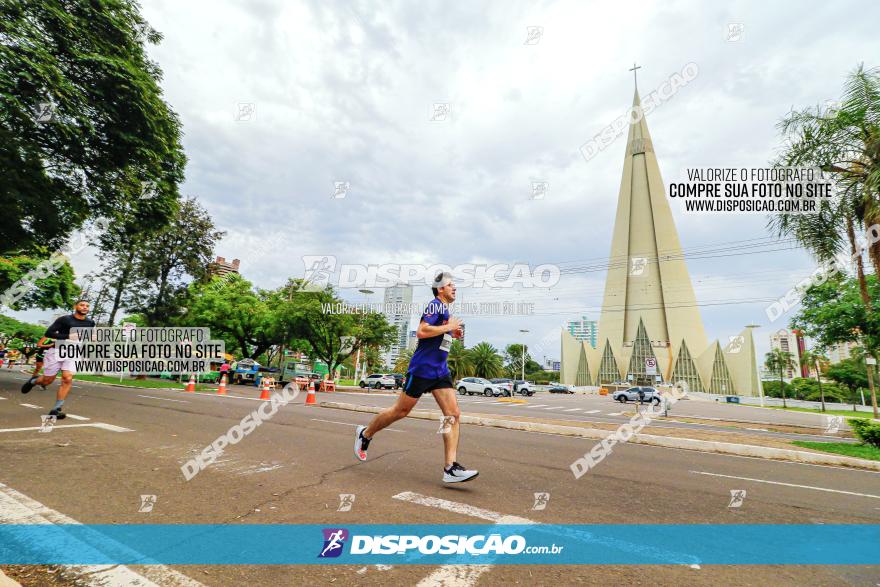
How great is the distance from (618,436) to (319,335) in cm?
3004

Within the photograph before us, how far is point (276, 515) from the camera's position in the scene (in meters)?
3.11

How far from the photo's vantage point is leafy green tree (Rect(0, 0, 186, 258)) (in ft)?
35.6

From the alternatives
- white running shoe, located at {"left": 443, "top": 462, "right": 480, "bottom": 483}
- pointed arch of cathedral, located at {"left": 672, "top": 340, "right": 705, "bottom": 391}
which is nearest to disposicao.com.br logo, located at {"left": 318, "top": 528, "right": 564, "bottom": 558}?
white running shoe, located at {"left": 443, "top": 462, "right": 480, "bottom": 483}

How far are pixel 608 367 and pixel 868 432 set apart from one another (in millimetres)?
81548

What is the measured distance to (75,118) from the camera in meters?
12.3

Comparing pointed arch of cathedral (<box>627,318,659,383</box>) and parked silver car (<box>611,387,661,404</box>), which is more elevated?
pointed arch of cathedral (<box>627,318,659,383</box>)

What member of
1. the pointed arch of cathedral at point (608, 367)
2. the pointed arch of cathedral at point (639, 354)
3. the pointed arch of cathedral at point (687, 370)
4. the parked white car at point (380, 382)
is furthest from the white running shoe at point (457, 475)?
the pointed arch of cathedral at point (608, 367)

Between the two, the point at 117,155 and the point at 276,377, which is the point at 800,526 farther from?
the point at 276,377

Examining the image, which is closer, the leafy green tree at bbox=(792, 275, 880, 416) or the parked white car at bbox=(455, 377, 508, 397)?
the leafy green tree at bbox=(792, 275, 880, 416)

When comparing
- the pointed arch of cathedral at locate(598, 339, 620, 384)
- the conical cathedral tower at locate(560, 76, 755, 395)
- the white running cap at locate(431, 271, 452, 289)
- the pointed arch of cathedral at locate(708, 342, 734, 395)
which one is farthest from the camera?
the pointed arch of cathedral at locate(598, 339, 620, 384)

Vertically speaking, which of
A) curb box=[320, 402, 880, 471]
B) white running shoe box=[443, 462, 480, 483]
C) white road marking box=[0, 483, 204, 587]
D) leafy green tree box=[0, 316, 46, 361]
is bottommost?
curb box=[320, 402, 880, 471]

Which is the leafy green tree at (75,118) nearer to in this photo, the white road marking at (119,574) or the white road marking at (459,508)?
the white road marking at (119,574)

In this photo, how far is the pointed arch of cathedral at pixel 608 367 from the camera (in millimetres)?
85125

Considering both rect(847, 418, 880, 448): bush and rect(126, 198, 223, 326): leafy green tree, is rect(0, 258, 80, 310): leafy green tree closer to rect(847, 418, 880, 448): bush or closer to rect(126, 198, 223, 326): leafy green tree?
rect(126, 198, 223, 326): leafy green tree
